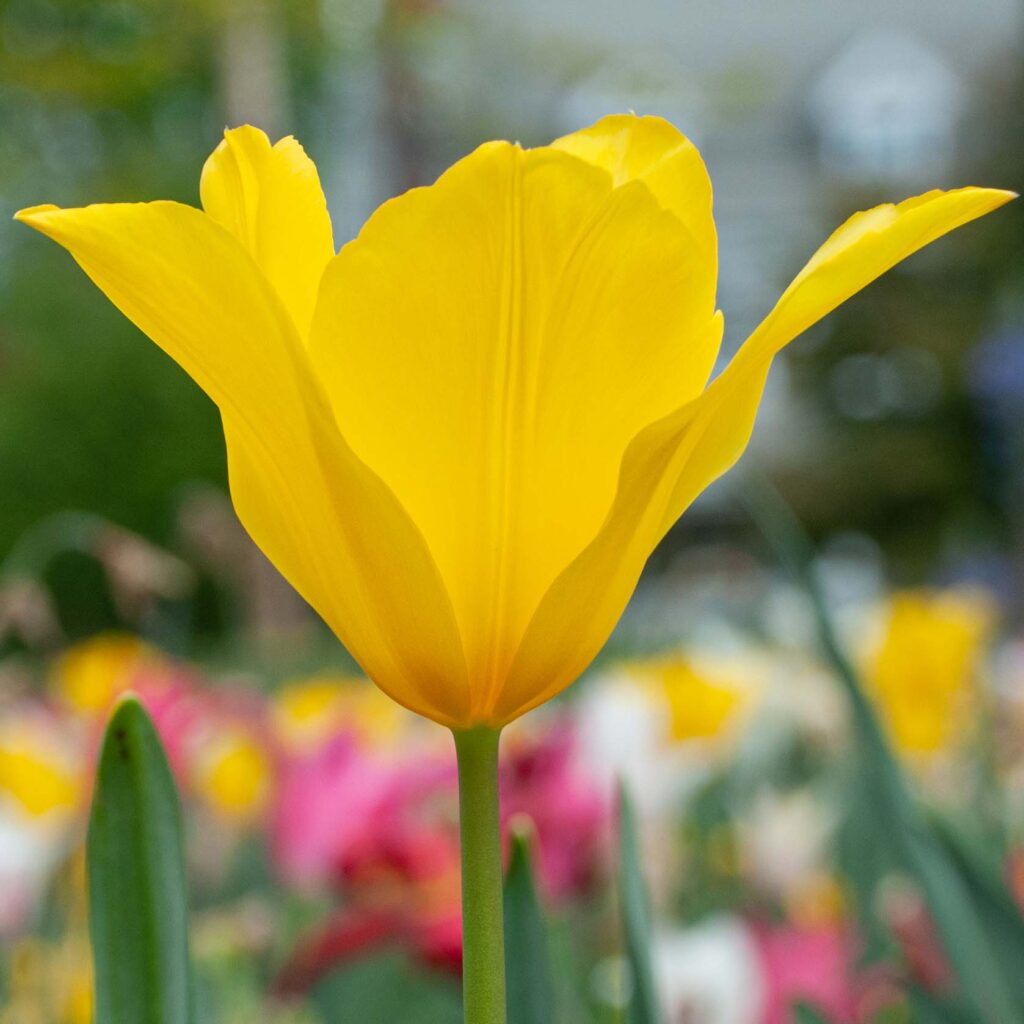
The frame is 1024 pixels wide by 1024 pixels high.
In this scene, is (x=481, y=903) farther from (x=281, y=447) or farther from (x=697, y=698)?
(x=697, y=698)

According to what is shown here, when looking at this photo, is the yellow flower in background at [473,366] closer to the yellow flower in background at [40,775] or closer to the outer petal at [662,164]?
the outer petal at [662,164]

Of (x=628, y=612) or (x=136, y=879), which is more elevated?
(x=628, y=612)

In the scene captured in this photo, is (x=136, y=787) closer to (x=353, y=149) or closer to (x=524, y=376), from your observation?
(x=524, y=376)

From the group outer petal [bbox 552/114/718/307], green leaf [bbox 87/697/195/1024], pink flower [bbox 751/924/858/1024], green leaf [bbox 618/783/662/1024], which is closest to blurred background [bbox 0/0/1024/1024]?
pink flower [bbox 751/924/858/1024]

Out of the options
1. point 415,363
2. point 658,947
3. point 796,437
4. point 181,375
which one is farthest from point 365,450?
point 796,437

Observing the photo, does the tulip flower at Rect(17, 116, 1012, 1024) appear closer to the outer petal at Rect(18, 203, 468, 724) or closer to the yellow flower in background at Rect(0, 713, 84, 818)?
the outer petal at Rect(18, 203, 468, 724)

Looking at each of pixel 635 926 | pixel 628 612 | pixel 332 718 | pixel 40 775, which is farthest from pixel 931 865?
pixel 628 612
